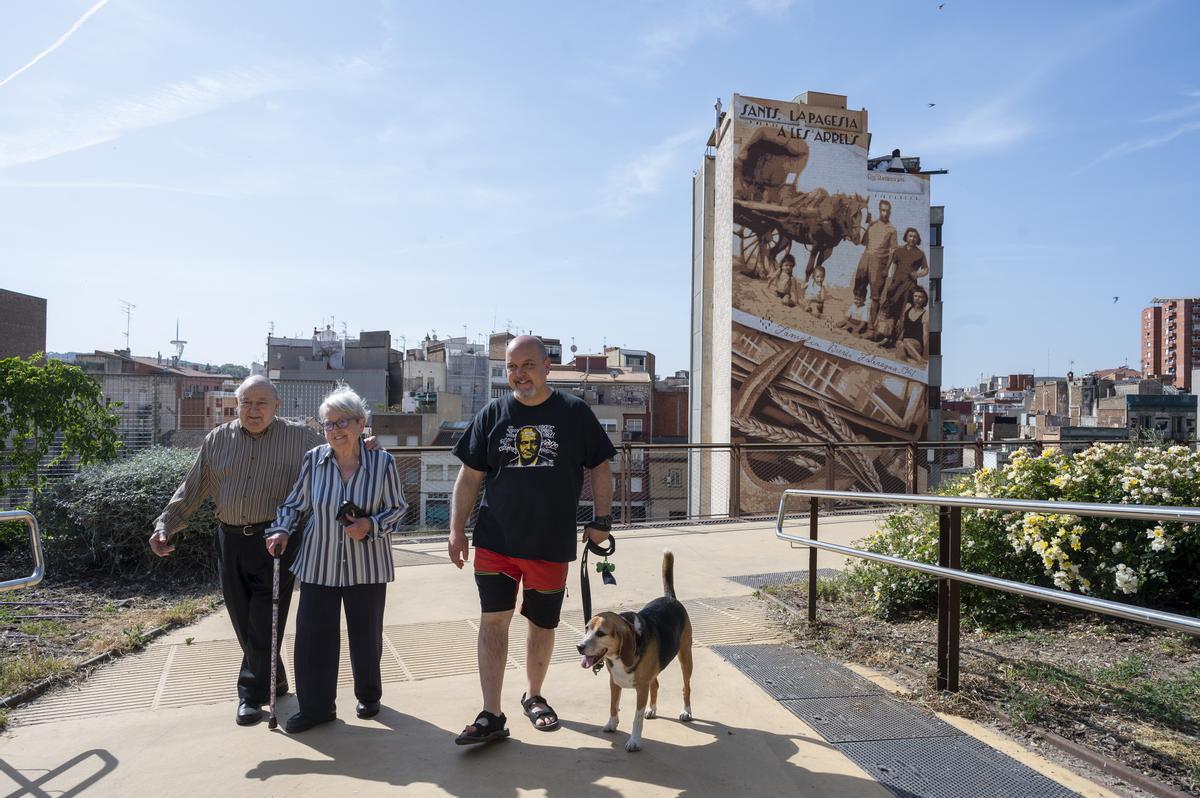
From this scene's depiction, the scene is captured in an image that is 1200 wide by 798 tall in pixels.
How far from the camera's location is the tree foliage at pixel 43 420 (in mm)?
9602

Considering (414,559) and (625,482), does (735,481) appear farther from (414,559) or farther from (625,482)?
(414,559)

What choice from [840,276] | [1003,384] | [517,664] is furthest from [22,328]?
[1003,384]

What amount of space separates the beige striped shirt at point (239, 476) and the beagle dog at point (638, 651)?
162 cm

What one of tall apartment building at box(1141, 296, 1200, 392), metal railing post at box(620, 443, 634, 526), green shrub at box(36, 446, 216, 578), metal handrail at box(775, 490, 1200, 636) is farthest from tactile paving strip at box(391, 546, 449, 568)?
tall apartment building at box(1141, 296, 1200, 392)

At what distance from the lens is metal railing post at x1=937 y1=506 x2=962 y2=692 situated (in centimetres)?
368

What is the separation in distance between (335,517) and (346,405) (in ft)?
1.58

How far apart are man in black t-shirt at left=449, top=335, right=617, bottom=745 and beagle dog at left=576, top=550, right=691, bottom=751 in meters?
0.30

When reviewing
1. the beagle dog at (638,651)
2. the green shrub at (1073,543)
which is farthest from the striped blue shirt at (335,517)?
the green shrub at (1073,543)

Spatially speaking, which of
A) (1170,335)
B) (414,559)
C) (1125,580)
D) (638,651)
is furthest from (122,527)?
(1170,335)

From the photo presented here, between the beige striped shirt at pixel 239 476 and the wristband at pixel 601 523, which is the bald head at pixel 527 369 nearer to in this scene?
the wristband at pixel 601 523

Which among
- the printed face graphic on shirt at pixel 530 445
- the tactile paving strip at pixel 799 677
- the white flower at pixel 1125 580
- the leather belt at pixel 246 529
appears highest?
the printed face graphic on shirt at pixel 530 445

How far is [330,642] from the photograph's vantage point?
359cm

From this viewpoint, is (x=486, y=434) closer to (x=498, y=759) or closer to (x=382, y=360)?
(x=498, y=759)

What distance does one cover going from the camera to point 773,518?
1041 centimetres
